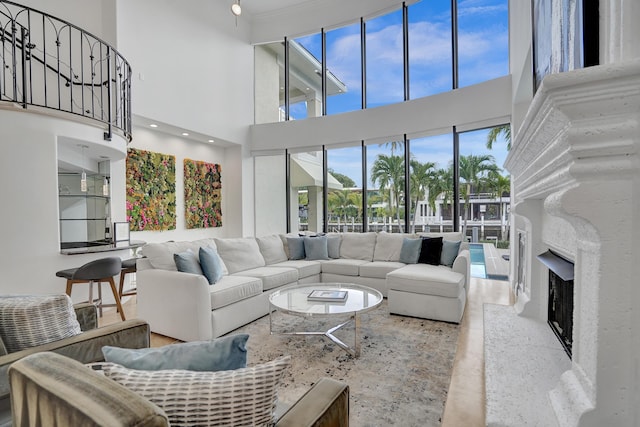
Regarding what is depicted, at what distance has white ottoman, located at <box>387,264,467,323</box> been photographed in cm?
343

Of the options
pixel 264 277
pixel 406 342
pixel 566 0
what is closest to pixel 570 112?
pixel 566 0

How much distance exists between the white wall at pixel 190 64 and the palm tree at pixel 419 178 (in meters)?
3.85

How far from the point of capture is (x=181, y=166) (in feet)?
20.8

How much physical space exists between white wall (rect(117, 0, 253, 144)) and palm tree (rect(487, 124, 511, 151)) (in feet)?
16.4

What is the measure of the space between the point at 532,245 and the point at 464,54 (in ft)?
14.2

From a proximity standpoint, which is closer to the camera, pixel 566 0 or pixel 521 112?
pixel 566 0

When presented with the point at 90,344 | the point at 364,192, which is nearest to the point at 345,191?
the point at 364,192

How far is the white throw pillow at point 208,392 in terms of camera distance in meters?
0.80

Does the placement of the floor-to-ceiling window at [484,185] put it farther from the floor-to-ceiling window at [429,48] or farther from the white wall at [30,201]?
the white wall at [30,201]

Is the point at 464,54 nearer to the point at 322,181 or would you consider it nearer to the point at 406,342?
the point at 322,181

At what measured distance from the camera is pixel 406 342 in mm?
2975

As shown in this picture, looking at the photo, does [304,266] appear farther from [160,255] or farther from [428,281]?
[160,255]

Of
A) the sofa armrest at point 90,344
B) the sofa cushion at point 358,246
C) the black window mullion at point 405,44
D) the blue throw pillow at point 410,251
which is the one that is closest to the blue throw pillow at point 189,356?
the sofa armrest at point 90,344

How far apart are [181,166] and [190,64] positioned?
1910mm
